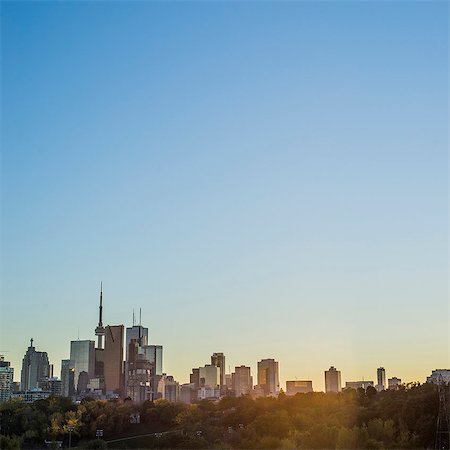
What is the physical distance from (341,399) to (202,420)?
1084cm

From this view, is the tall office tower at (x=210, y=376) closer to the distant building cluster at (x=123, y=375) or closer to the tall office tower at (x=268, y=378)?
the distant building cluster at (x=123, y=375)

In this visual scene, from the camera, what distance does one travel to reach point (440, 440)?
40844 mm

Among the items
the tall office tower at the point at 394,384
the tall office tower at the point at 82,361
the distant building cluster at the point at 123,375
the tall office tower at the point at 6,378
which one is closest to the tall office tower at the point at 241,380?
the distant building cluster at the point at 123,375

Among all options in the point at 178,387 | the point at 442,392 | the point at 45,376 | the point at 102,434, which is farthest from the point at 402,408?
the point at 45,376

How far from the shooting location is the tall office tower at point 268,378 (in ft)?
415

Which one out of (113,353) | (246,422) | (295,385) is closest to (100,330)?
(113,353)

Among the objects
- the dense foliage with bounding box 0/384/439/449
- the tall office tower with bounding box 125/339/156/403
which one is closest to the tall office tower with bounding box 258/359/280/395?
the tall office tower with bounding box 125/339/156/403

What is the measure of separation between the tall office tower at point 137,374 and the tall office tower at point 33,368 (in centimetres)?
1985

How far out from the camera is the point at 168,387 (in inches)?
5989

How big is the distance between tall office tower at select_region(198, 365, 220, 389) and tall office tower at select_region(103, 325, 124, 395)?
17.9 metres

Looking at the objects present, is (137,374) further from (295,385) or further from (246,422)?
(246,422)

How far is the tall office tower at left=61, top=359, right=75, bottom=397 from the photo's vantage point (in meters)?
158

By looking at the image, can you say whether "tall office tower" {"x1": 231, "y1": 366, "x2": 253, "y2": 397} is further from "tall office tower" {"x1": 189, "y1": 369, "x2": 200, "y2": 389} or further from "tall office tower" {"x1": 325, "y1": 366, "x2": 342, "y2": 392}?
"tall office tower" {"x1": 325, "y1": 366, "x2": 342, "y2": 392}

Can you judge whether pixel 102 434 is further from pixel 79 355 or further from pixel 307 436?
pixel 79 355
